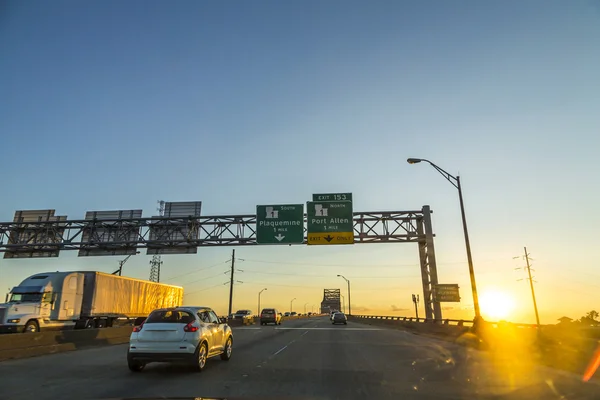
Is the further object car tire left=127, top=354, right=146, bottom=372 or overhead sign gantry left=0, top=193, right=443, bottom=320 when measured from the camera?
overhead sign gantry left=0, top=193, right=443, bottom=320

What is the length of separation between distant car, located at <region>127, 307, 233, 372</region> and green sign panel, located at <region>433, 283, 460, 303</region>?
68.2 feet

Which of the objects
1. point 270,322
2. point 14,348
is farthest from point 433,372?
point 270,322

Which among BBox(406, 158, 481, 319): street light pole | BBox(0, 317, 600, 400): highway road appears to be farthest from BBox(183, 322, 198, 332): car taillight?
BBox(406, 158, 481, 319): street light pole

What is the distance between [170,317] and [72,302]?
690 inches

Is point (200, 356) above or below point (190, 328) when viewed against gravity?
below

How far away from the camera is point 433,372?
10.7 metres

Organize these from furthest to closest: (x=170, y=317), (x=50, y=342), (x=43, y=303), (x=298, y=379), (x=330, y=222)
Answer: (x=330, y=222) < (x=43, y=303) < (x=50, y=342) < (x=170, y=317) < (x=298, y=379)

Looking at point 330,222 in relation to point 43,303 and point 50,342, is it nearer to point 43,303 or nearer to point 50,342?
point 50,342

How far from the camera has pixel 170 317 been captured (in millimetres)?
10594

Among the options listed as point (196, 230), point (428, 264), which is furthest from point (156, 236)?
point (428, 264)

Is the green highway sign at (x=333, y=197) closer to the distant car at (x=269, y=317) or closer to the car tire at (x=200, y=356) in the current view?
the car tire at (x=200, y=356)

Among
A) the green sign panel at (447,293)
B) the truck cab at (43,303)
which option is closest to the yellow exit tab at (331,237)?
the green sign panel at (447,293)

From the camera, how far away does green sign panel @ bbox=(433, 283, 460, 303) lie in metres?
27.3

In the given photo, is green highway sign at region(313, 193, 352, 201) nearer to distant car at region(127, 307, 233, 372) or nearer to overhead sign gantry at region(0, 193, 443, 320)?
overhead sign gantry at region(0, 193, 443, 320)
